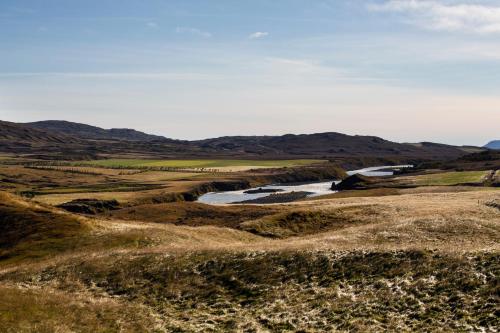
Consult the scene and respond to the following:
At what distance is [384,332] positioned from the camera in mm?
23844

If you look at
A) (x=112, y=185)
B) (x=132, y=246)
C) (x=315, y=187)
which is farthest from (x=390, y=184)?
(x=132, y=246)

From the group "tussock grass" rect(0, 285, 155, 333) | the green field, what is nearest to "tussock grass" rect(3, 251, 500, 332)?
"tussock grass" rect(0, 285, 155, 333)

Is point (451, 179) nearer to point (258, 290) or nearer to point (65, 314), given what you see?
point (258, 290)

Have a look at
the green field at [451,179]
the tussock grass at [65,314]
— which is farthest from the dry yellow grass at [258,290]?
the green field at [451,179]

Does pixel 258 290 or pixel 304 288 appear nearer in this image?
pixel 304 288

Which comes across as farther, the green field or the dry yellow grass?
the green field

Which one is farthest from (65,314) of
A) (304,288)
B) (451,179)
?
(451,179)

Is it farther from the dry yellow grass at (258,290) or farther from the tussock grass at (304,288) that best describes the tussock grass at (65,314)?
the tussock grass at (304,288)

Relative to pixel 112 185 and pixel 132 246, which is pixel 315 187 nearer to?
pixel 112 185

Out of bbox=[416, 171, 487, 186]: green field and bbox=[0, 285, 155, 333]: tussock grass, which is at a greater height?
bbox=[416, 171, 487, 186]: green field

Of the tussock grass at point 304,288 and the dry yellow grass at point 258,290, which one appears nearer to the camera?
the tussock grass at point 304,288

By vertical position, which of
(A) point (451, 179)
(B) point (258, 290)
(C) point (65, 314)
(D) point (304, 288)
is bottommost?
(C) point (65, 314)

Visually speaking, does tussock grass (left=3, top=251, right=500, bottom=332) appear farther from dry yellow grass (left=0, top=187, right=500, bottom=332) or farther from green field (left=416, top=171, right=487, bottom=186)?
green field (left=416, top=171, right=487, bottom=186)

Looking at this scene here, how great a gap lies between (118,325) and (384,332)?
581 inches
